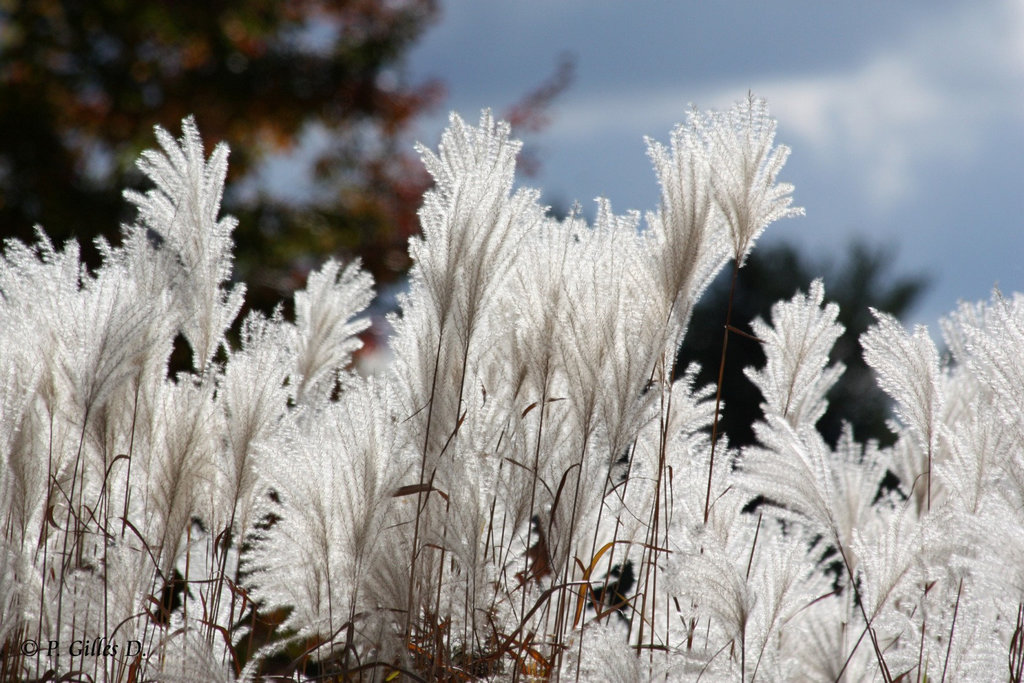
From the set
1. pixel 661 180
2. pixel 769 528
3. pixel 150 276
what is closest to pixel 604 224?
pixel 661 180

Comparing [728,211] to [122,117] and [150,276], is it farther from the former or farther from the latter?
[122,117]

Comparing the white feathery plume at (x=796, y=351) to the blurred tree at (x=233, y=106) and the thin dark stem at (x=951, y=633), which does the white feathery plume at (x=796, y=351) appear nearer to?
the thin dark stem at (x=951, y=633)

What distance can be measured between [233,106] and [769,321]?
619 cm

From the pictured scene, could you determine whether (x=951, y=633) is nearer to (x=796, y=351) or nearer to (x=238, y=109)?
(x=796, y=351)

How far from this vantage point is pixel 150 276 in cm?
191

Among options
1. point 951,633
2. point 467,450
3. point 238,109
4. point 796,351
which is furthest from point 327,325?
point 238,109

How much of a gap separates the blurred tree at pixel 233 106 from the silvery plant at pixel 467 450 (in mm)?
5268

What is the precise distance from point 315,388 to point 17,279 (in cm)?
83

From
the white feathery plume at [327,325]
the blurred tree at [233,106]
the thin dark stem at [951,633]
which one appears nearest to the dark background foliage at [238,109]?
the blurred tree at [233,106]

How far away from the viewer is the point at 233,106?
8211 millimetres

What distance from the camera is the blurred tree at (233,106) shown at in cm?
758

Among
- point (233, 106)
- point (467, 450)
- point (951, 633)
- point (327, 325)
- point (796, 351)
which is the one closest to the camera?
point (467, 450)

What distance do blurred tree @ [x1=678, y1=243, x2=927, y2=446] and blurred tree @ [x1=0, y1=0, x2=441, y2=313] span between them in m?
3.54

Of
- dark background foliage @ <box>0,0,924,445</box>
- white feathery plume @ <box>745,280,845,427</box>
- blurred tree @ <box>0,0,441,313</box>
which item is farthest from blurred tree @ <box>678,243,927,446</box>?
white feathery plume @ <box>745,280,845,427</box>
